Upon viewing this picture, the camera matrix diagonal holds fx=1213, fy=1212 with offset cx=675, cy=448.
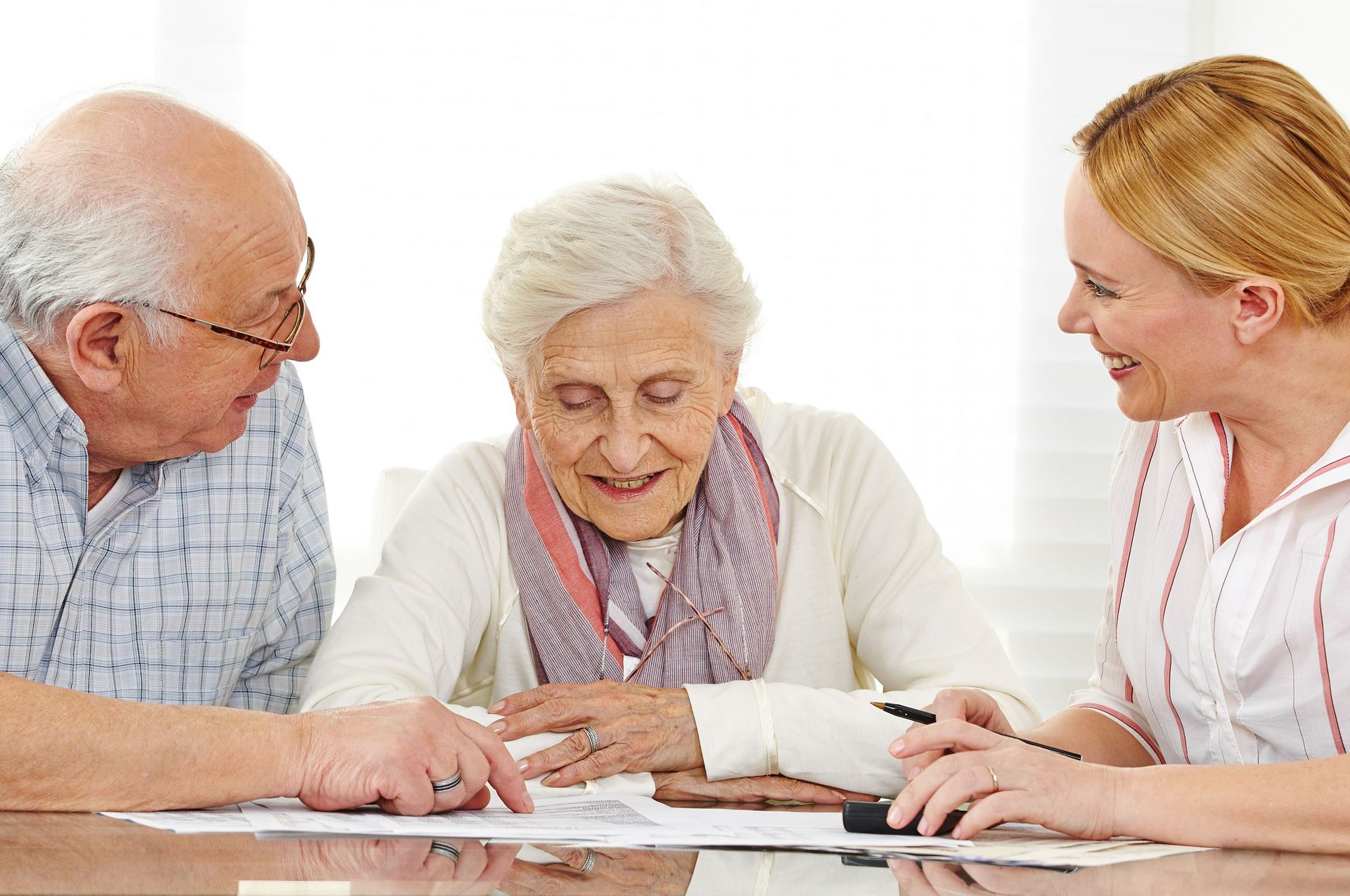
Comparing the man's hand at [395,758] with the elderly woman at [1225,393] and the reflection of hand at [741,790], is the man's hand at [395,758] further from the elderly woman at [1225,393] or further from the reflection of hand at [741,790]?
the elderly woman at [1225,393]

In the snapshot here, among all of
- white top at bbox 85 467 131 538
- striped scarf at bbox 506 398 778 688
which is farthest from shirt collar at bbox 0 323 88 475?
striped scarf at bbox 506 398 778 688

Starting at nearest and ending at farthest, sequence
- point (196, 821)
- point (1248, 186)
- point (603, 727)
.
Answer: point (196, 821)
point (1248, 186)
point (603, 727)

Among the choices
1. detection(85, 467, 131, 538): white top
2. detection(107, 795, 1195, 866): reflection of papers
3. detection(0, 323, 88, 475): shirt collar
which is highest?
detection(0, 323, 88, 475): shirt collar

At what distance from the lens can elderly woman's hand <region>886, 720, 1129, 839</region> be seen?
1.15m

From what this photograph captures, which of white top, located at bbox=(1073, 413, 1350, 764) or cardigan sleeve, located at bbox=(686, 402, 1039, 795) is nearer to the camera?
white top, located at bbox=(1073, 413, 1350, 764)

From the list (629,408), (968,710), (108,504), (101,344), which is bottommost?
(968,710)

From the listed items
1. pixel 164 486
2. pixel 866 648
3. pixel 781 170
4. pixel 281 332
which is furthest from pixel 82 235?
pixel 781 170

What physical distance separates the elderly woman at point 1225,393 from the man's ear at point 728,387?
511 mm

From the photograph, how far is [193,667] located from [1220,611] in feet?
4.40

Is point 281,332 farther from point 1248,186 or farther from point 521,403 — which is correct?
point 1248,186

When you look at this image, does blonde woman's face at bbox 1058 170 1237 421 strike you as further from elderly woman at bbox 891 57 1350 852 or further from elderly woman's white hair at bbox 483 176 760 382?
elderly woman's white hair at bbox 483 176 760 382

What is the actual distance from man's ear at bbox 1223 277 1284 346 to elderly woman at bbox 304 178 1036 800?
574 millimetres

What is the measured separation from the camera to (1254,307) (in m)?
1.45

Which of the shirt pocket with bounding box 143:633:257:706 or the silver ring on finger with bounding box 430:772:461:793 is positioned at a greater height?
the silver ring on finger with bounding box 430:772:461:793
